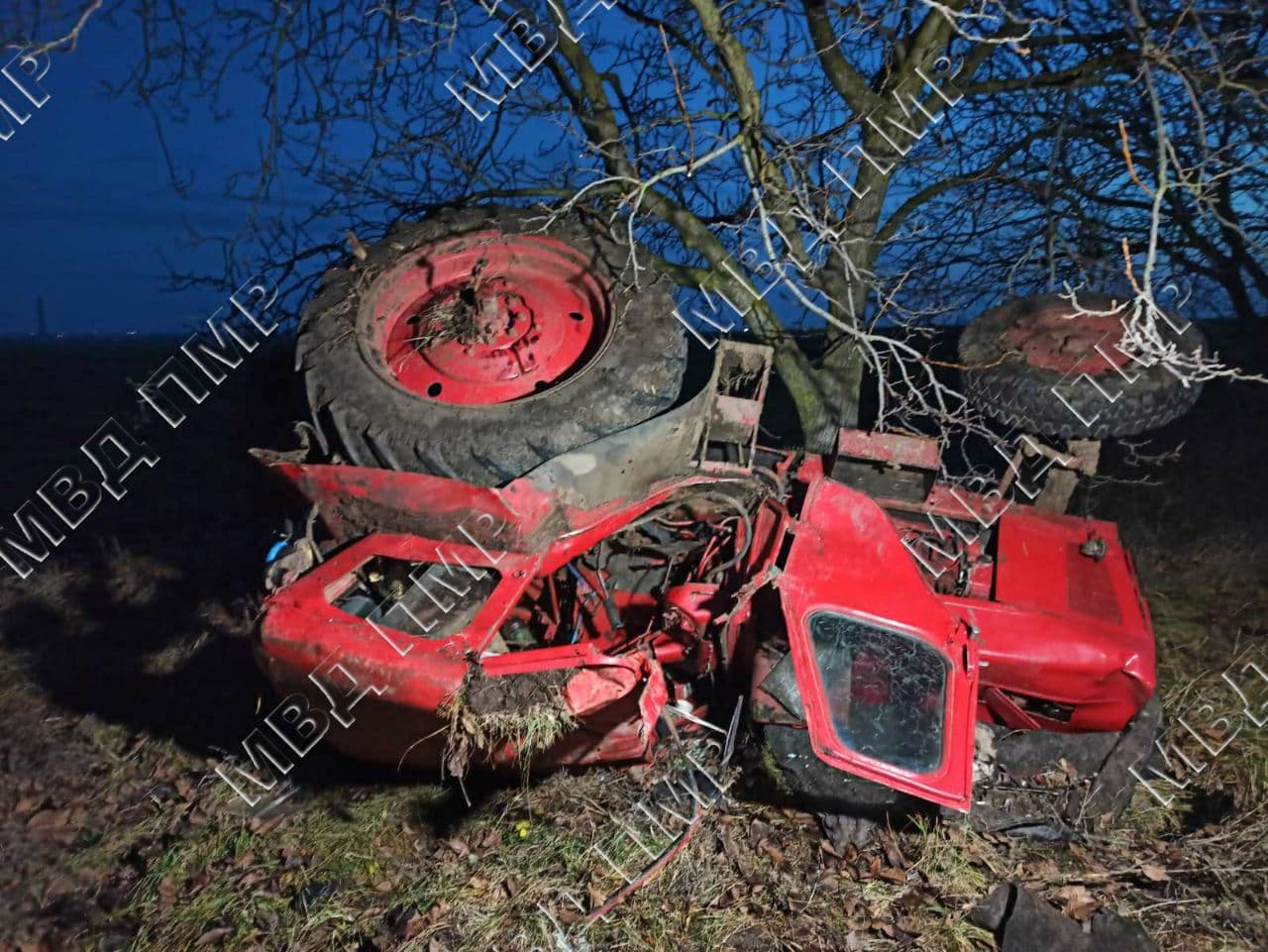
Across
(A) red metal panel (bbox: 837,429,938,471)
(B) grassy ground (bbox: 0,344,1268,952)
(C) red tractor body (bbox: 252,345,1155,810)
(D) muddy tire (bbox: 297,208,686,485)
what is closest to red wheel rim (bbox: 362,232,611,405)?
(D) muddy tire (bbox: 297,208,686,485)

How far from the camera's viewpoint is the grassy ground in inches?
123

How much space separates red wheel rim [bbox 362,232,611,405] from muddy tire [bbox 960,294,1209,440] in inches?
83.4

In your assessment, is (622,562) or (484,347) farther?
(622,562)

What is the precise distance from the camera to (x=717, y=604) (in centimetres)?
341

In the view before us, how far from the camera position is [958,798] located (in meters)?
2.86

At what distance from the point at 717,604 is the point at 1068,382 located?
8.39 ft

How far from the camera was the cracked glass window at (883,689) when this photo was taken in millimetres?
3037

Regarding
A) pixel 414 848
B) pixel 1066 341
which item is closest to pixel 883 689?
pixel 414 848

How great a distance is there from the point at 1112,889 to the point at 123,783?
4.31m

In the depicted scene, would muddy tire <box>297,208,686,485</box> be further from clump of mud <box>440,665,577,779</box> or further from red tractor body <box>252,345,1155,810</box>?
clump of mud <box>440,665,577,779</box>

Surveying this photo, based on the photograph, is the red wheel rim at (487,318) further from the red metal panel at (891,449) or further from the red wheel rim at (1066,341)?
the red wheel rim at (1066,341)

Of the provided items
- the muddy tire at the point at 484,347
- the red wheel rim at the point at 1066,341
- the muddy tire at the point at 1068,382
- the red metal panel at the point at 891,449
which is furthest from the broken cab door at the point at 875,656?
the red wheel rim at the point at 1066,341

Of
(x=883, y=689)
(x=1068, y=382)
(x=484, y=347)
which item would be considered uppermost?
(x=484, y=347)

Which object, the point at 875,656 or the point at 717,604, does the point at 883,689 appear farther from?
the point at 717,604
